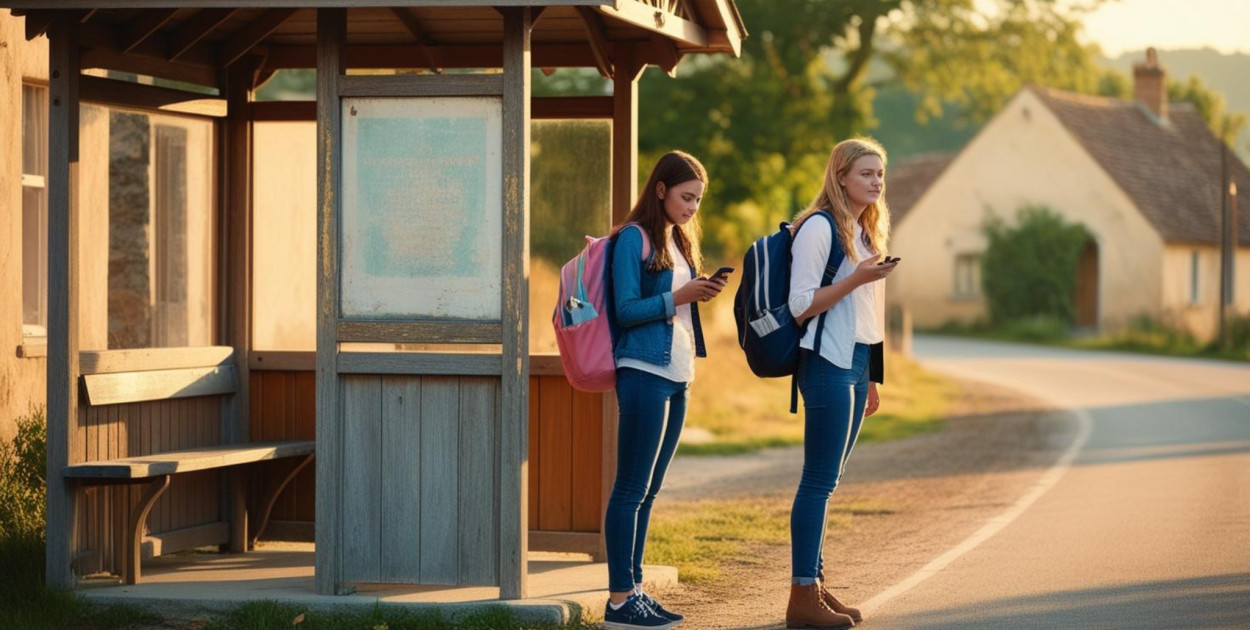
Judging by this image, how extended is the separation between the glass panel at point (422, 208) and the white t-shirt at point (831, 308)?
54.2 inches

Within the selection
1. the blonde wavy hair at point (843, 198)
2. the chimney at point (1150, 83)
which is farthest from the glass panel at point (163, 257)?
the chimney at point (1150, 83)

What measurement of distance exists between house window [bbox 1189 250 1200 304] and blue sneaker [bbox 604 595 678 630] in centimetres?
4363

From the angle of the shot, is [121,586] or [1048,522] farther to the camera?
[1048,522]

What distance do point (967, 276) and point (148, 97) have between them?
150ft

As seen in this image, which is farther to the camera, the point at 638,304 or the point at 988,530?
the point at 988,530

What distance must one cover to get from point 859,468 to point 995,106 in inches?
1222

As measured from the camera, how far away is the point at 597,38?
340 inches

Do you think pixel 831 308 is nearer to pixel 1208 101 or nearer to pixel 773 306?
pixel 773 306

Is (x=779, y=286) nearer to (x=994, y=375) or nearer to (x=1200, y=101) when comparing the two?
(x=994, y=375)

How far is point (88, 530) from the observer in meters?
8.24

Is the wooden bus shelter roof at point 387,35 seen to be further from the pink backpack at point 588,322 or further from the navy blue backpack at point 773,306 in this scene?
the navy blue backpack at point 773,306

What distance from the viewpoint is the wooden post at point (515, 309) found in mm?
7449

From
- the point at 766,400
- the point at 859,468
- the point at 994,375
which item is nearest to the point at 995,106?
the point at 994,375

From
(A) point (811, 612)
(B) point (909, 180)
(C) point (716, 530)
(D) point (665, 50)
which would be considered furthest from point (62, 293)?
(B) point (909, 180)
